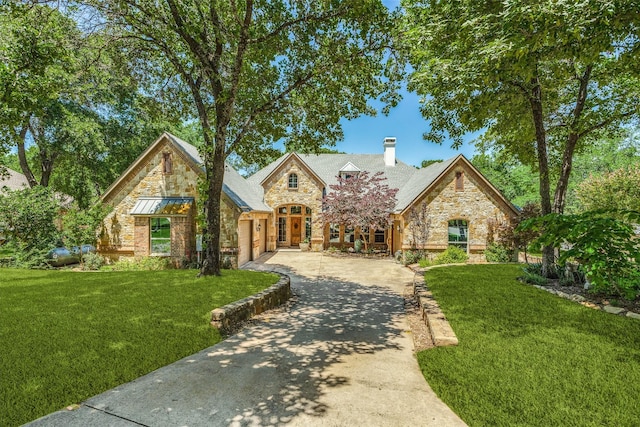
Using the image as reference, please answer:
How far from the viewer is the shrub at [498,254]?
17328 millimetres

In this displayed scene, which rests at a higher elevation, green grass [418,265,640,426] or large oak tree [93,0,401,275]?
large oak tree [93,0,401,275]

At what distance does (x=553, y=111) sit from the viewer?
13.1 m

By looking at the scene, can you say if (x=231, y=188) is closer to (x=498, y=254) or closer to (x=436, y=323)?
(x=436, y=323)

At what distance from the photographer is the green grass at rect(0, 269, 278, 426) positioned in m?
3.98

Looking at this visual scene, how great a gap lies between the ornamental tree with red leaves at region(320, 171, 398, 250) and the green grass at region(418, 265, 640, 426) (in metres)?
11.9

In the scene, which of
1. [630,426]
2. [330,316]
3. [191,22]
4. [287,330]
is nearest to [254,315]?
[287,330]

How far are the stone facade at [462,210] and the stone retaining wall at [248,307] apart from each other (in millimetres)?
10608

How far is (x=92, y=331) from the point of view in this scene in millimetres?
5879

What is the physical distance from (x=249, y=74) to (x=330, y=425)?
11630mm

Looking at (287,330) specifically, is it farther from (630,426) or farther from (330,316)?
(630,426)

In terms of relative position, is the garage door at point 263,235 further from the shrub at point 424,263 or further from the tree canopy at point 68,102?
the shrub at point 424,263

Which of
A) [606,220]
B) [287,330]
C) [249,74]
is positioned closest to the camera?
[606,220]

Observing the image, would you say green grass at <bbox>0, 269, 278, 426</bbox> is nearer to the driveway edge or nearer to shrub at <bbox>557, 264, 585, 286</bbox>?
the driveway edge

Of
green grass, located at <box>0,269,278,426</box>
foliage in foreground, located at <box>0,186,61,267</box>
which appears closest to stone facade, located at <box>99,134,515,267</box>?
foliage in foreground, located at <box>0,186,61,267</box>
